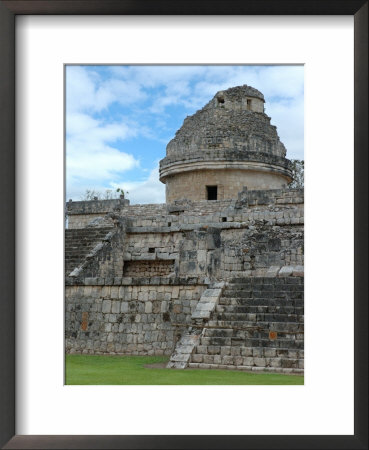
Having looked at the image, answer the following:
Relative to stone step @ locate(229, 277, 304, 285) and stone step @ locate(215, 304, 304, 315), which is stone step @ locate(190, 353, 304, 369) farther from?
stone step @ locate(229, 277, 304, 285)

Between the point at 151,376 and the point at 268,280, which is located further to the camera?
the point at 268,280

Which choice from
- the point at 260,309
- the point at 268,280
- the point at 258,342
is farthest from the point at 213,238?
the point at 258,342

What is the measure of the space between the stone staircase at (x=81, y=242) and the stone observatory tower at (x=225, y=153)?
5225 millimetres

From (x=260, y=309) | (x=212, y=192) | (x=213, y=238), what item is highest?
(x=212, y=192)

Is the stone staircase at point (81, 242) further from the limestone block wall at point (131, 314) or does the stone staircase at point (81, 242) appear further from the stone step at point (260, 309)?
the stone step at point (260, 309)

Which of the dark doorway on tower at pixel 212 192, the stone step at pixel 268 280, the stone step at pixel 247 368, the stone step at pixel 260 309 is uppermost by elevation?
the dark doorway on tower at pixel 212 192

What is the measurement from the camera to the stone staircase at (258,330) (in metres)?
8.91

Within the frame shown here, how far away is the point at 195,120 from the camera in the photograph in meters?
23.9

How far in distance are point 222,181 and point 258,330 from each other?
13.7m

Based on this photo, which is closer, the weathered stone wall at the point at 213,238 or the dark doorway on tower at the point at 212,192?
the weathered stone wall at the point at 213,238

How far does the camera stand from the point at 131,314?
36.7 feet

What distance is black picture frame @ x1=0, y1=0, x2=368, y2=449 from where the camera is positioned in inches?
215
